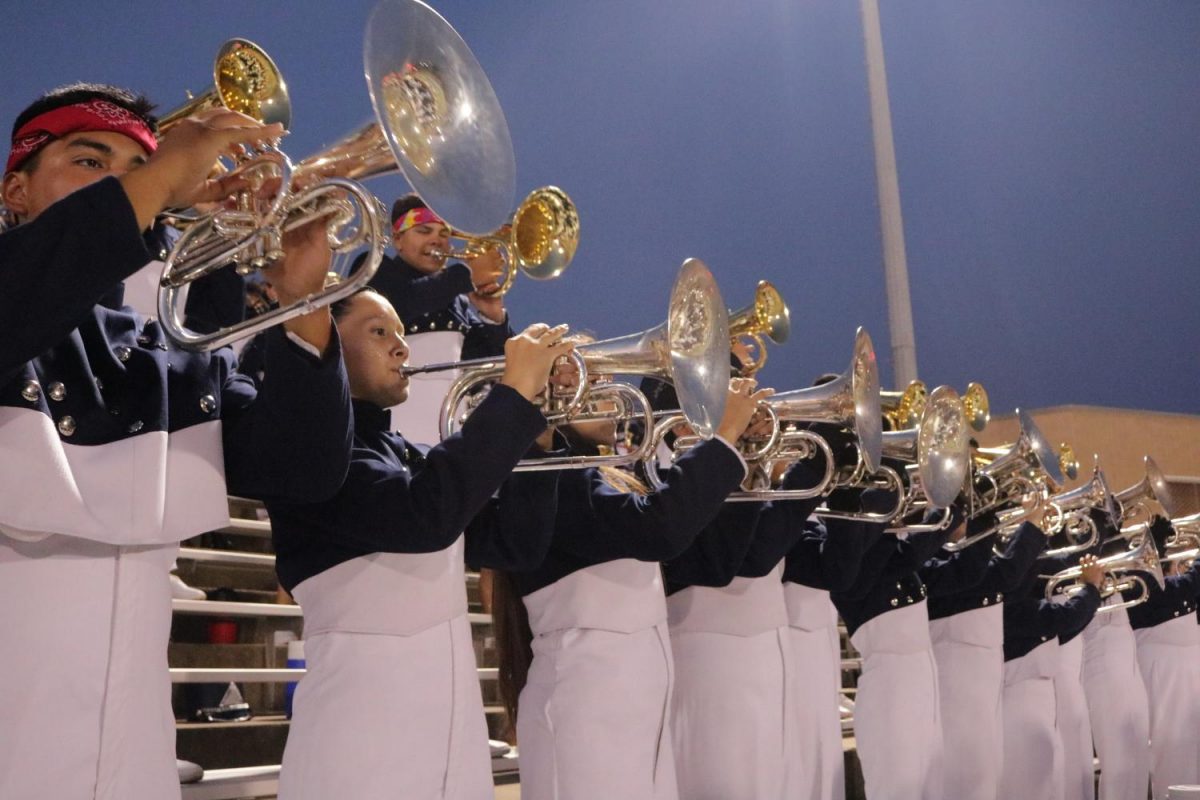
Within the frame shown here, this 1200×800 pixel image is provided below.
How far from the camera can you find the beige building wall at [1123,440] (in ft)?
30.0

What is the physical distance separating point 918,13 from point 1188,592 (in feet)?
28.7

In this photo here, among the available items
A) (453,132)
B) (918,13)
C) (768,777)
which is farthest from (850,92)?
(453,132)

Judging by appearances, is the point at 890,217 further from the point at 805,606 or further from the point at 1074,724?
the point at 805,606

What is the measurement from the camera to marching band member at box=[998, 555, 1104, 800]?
537 centimetres

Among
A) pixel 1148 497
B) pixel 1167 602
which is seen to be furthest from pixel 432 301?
pixel 1167 602

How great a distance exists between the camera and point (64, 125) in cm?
205

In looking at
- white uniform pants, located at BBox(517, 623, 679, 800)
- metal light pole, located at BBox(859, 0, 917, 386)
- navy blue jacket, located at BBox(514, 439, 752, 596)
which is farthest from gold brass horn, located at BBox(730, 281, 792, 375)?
metal light pole, located at BBox(859, 0, 917, 386)

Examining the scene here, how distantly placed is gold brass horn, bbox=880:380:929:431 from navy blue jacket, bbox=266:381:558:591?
9.92 ft

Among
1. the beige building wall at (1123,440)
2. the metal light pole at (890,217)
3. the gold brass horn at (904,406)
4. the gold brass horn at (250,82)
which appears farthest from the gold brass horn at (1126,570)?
the gold brass horn at (250,82)

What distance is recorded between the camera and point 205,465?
204cm

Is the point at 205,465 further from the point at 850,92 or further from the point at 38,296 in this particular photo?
the point at 850,92

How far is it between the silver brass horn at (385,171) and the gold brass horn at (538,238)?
1614 mm

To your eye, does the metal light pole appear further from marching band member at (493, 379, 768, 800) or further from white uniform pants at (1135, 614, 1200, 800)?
marching band member at (493, 379, 768, 800)

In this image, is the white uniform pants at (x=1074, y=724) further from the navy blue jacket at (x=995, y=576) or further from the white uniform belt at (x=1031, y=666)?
the navy blue jacket at (x=995, y=576)
